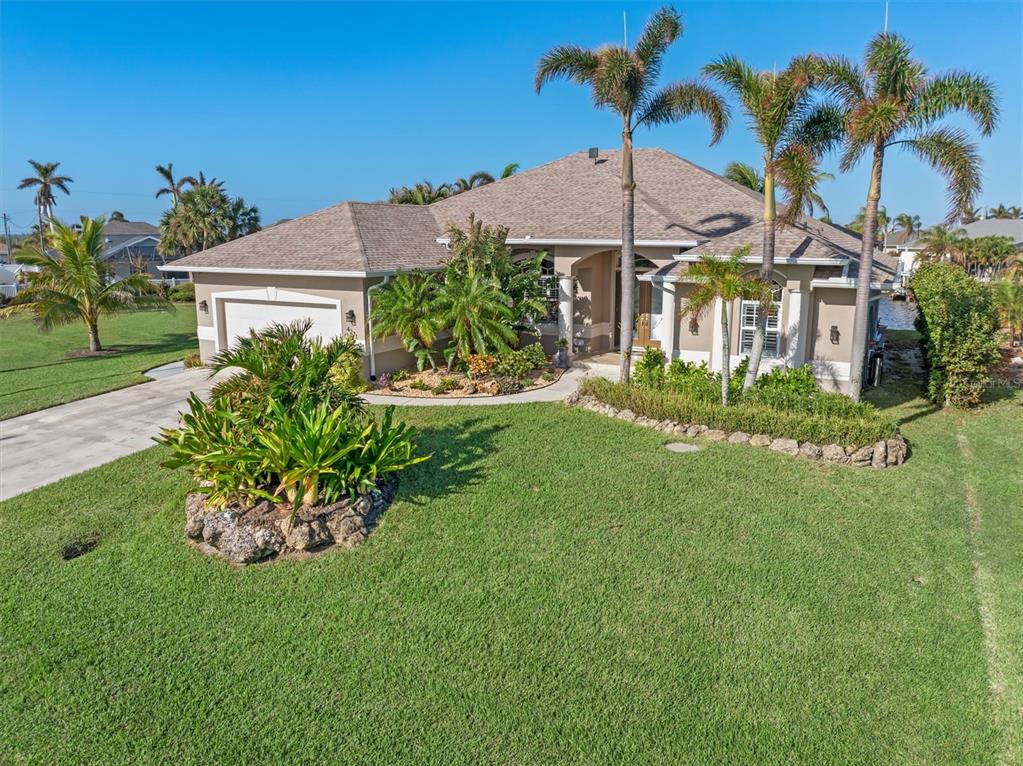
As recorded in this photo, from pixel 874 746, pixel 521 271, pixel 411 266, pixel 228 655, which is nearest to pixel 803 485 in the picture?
pixel 874 746

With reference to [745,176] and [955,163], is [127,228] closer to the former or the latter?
[745,176]

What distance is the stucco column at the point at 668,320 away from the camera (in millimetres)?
17219

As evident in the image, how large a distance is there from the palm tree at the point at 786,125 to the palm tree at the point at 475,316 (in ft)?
20.6

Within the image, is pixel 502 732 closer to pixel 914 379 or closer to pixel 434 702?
pixel 434 702

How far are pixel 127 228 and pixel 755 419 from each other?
78845mm

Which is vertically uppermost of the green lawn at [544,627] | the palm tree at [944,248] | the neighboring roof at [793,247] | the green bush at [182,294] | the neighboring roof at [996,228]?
the neighboring roof at [996,228]

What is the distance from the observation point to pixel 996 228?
6812cm

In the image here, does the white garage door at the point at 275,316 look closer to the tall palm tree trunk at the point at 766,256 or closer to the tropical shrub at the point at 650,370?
the tropical shrub at the point at 650,370

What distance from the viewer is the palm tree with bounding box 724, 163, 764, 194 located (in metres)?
25.1

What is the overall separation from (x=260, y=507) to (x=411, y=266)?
10.4 meters

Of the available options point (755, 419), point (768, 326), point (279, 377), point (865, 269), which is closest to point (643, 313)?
point (768, 326)

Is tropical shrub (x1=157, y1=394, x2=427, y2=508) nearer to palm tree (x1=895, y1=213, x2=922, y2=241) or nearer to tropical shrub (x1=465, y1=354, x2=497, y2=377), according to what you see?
tropical shrub (x1=465, y1=354, x2=497, y2=377)

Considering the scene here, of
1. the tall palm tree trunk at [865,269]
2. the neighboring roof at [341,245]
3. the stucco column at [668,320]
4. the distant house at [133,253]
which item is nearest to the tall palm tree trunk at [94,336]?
the neighboring roof at [341,245]

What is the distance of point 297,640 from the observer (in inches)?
279
